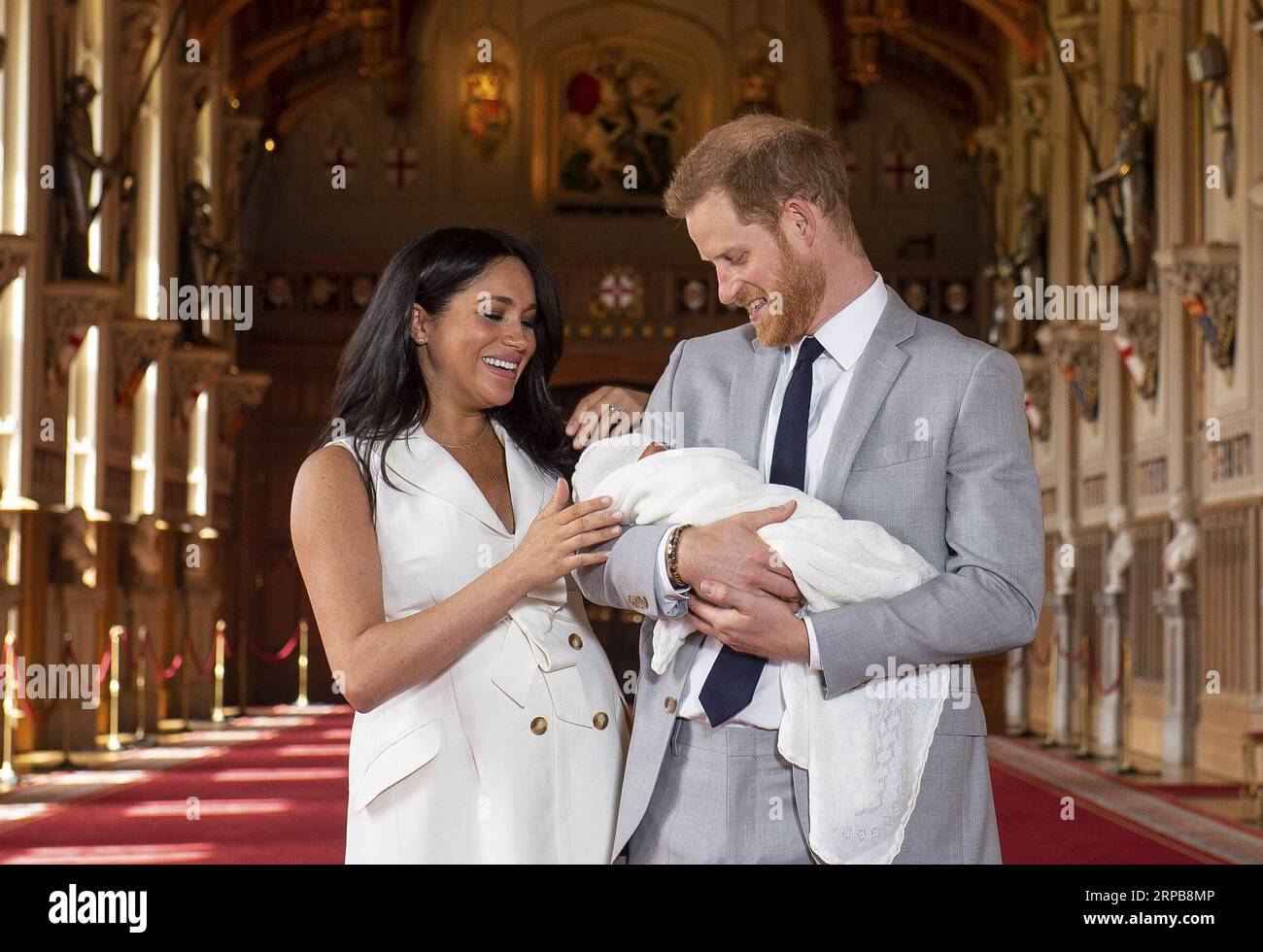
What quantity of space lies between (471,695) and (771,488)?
0.74 m

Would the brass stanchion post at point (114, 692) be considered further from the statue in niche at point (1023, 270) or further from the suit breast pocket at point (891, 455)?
the suit breast pocket at point (891, 455)

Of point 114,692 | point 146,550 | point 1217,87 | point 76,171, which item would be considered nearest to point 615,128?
point 146,550

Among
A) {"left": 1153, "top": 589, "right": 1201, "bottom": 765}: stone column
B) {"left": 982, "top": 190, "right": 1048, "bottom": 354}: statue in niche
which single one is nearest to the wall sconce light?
{"left": 1153, "top": 589, "right": 1201, "bottom": 765}: stone column

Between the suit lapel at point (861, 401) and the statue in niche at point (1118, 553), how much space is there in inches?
479

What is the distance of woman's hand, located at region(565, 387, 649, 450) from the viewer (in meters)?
2.95

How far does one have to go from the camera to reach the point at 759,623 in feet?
8.05

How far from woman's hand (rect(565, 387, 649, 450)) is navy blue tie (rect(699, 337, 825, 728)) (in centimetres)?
35

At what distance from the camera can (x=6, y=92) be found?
13.0 m

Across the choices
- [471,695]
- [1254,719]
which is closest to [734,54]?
[1254,719]

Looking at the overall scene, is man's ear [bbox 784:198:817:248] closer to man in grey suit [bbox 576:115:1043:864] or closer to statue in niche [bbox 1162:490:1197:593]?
man in grey suit [bbox 576:115:1043:864]

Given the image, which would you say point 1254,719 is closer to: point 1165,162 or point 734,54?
point 1165,162

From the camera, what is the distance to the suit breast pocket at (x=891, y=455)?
258cm

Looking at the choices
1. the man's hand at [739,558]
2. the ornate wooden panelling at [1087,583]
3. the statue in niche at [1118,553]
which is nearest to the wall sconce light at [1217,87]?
the statue in niche at [1118,553]

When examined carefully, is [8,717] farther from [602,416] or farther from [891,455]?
[891,455]
